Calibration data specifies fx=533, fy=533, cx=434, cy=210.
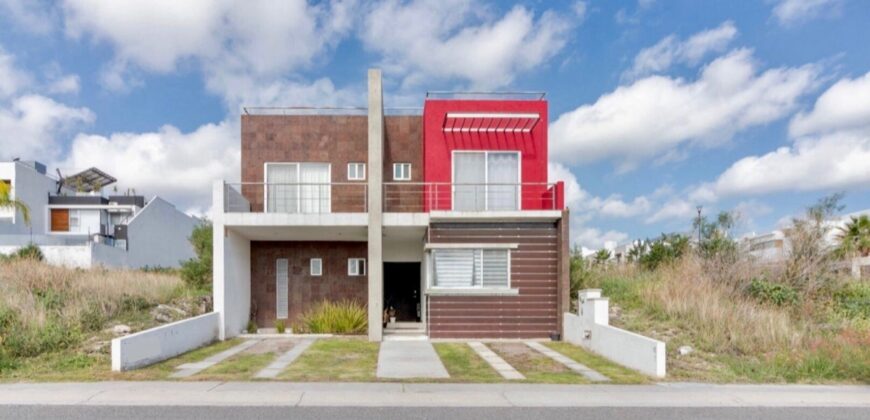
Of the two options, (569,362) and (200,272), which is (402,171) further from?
(569,362)

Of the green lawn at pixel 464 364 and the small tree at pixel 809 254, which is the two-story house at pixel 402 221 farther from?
the small tree at pixel 809 254

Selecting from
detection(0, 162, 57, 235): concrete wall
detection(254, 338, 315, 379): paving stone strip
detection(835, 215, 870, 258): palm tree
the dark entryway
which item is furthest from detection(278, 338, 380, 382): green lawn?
detection(0, 162, 57, 235): concrete wall

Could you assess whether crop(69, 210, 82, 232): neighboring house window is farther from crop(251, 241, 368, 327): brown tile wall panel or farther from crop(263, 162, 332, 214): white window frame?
crop(263, 162, 332, 214): white window frame

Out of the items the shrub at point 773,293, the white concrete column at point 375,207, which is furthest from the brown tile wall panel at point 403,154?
the shrub at point 773,293

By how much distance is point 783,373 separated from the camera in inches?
356

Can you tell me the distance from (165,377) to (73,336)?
12.1 ft

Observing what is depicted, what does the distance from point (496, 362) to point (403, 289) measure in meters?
8.36

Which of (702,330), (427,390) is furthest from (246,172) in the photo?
(702,330)

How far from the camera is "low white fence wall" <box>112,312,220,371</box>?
9.03m

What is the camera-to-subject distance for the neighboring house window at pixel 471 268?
47.8 feet

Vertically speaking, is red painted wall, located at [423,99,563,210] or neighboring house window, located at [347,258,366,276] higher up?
red painted wall, located at [423,99,563,210]

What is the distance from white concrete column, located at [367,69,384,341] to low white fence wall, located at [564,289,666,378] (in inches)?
197

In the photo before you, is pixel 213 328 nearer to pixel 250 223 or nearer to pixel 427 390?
pixel 250 223

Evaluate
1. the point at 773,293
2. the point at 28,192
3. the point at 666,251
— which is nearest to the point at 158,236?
the point at 28,192
